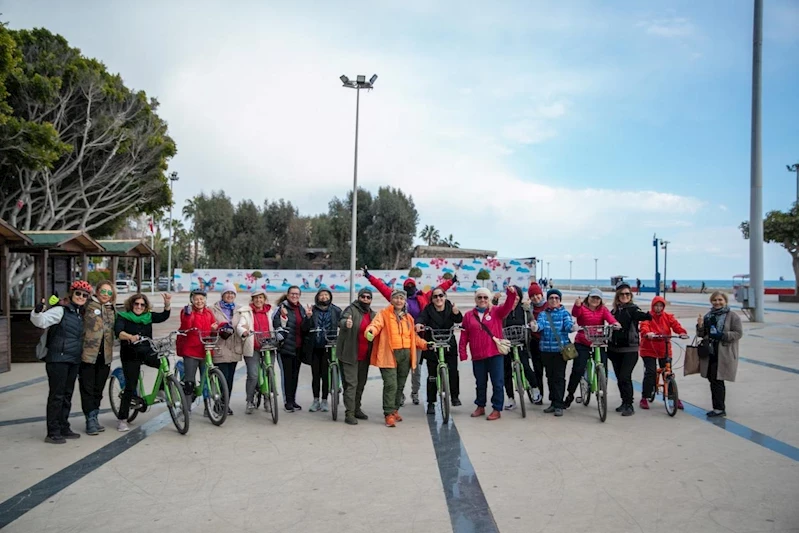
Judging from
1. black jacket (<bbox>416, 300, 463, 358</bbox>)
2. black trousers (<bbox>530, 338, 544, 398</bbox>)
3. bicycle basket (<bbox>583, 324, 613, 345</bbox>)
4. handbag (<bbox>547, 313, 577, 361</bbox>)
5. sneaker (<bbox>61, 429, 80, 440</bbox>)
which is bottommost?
sneaker (<bbox>61, 429, 80, 440</bbox>)

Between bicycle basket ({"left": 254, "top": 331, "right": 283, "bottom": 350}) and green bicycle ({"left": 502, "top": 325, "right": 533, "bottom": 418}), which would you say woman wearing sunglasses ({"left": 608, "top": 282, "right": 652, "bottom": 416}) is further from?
bicycle basket ({"left": 254, "top": 331, "right": 283, "bottom": 350})

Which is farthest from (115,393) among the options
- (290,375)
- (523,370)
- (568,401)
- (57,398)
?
(568,401)

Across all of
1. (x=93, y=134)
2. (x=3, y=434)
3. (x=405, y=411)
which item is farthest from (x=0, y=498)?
(x=93, y=134)

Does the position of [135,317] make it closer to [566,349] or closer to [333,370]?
[333,370]

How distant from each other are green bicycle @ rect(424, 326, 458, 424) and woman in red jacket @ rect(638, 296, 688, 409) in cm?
244

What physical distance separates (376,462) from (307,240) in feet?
207

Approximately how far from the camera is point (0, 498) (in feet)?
14.9

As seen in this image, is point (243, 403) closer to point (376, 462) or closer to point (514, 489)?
point (376, 462)

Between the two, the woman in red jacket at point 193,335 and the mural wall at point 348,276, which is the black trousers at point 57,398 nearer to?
the woman in red jacket at point 193,335

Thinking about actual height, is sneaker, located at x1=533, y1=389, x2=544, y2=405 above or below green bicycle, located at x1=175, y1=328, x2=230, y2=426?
below

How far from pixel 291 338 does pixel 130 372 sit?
→ 1869 mm

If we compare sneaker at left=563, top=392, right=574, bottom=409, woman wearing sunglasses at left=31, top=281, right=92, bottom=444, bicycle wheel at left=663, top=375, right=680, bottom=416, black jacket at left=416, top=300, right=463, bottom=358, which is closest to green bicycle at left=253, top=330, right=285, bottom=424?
black jacket at left=416, top=300, right=463, bottom=358

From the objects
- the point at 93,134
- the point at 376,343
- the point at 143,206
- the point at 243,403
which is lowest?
the point at 243,403

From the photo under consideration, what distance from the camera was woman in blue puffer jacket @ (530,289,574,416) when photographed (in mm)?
7363
